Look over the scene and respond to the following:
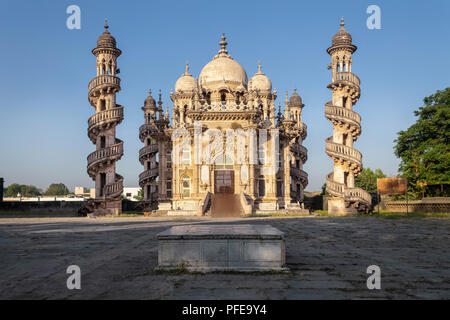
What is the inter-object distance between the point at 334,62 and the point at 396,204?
56.3ft

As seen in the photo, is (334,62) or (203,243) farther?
(334,62)

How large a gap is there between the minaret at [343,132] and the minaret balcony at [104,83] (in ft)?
75.4

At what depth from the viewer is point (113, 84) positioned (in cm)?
4206

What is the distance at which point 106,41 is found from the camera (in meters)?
43.3

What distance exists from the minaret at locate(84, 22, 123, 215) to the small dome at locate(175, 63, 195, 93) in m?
10.3

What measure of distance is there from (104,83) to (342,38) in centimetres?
2666

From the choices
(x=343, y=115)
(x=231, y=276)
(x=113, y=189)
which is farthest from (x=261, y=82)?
(x=231, y=276)

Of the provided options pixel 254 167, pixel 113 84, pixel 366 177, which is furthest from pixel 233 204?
pixel 366 177

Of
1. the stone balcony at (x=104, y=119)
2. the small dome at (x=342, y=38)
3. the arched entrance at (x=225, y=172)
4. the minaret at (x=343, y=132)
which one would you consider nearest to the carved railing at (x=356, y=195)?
the minaret at (x=343, y=132)

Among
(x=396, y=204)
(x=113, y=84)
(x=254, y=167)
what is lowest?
(x=396, y=204)

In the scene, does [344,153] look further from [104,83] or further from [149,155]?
[149,155]

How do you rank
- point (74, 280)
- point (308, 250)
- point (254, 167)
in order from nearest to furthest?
1. point (74, 280)
2. point (308, 250)
3. point (254, 167)
